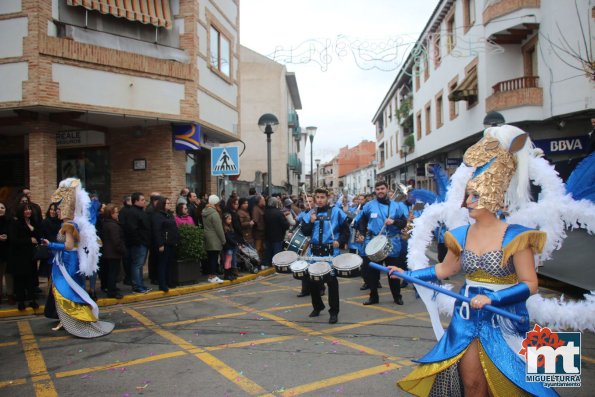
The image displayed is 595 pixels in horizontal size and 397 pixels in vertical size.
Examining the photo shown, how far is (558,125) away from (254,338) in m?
14.9

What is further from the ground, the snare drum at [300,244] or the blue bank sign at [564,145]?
the blue bank sign at [564,145]

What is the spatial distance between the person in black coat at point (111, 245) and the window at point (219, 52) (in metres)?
8.68

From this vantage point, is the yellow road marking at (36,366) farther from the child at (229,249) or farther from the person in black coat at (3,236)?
the child at (229,249)

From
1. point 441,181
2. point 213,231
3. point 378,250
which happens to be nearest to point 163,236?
point 213,231

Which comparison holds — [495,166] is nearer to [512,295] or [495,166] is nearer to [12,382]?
[512,295]

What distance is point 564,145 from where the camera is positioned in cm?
1652

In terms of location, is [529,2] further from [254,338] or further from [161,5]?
[254,338]

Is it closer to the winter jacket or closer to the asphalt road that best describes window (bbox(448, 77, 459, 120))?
the winter jacket

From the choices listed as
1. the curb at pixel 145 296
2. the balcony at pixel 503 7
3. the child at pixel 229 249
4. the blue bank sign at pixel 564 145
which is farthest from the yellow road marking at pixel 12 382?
the balcony at pixel 503 7

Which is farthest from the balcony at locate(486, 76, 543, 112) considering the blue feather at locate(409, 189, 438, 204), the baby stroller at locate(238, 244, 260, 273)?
the blue feather at locate(409, 189, 438, 204)

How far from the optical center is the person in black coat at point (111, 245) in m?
8.25

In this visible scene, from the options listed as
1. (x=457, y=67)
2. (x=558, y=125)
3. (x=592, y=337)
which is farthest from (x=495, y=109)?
(x=592, y=337)

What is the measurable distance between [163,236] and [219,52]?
9.48m

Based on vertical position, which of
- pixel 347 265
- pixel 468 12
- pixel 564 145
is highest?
pixel 468 12
